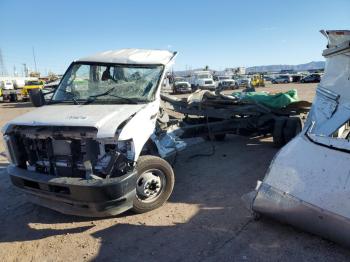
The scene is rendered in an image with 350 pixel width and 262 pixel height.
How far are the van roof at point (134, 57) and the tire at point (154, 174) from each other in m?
1.79

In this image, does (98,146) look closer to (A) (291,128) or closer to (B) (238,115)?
(B) (238,115)

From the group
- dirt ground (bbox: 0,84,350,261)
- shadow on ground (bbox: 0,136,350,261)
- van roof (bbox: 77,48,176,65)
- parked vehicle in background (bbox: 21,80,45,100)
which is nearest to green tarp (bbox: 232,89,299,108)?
shadow on ground (bbox: 0,136,350,261)

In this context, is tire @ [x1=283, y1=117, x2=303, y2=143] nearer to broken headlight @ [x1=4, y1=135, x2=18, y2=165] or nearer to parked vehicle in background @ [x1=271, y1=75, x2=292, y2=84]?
broken headlight @ [x1=4, y1=135, x2=18, y2=165]

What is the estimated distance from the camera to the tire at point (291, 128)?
Result: 25.4 ft

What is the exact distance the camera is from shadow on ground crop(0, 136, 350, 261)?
3.56 meters

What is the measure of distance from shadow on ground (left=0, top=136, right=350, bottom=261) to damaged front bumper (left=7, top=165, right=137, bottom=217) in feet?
1.18

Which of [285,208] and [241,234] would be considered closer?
[285,208]

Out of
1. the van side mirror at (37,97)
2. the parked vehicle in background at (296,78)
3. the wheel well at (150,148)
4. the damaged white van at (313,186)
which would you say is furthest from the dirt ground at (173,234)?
the parked vehicle in background at (296,78)

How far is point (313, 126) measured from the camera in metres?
4.32

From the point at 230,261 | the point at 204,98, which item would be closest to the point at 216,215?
the point at 230,261

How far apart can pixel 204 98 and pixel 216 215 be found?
14.9 feet

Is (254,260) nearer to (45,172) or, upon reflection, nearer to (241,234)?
(241,234)

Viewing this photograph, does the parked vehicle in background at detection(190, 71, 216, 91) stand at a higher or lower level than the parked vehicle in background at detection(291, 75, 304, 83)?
higher

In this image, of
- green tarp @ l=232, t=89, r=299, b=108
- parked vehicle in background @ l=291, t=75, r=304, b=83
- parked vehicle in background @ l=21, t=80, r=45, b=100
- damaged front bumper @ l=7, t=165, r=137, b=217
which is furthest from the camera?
parked vehicle in background @ l=291, t=75, r=304, b=83
